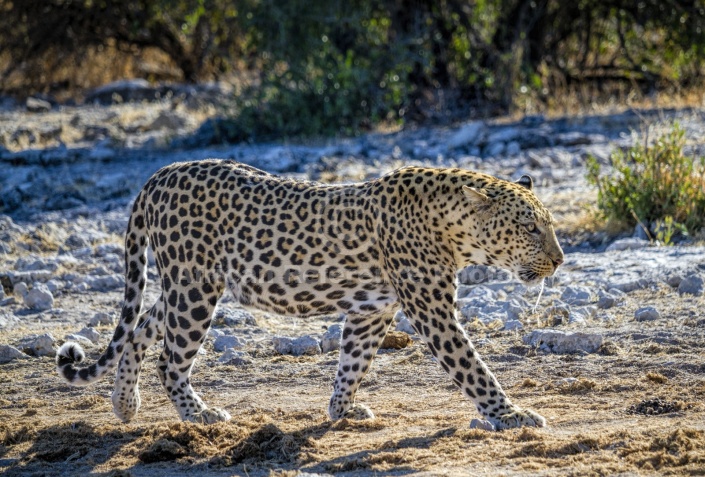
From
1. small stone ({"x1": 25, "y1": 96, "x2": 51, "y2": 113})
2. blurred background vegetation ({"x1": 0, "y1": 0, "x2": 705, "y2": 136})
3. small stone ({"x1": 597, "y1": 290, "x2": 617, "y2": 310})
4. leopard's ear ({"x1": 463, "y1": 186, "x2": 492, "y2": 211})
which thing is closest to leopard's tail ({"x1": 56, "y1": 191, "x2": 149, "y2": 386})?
leopard's ear ({"x1": 463, "y1": 186, "x2": 492, "y2": 211})

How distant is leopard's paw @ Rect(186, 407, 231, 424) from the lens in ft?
21.7

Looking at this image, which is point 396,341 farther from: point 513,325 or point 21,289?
point 21,289

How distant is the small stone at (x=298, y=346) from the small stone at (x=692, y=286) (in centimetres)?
314

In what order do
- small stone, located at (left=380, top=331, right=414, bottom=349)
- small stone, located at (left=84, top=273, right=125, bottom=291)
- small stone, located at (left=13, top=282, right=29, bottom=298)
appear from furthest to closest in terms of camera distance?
small stone, located at (left=84, top=273, right=125, bottom=291) < small stone, located at (left=13, top=282, right=29, bottom=298) < small stone, located at (left=380, top=331, right=414, bottom=349)

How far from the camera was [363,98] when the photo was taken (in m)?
16.8

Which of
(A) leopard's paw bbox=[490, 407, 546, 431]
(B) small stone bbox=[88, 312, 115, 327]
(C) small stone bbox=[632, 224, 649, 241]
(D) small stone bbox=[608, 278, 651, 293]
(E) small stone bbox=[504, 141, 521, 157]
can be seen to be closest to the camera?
(A) leopard's paw bbox=[490, 407, 546, 431]

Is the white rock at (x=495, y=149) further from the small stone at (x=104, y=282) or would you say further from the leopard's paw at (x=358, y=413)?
the leopard's paw at (x=358, y=413)

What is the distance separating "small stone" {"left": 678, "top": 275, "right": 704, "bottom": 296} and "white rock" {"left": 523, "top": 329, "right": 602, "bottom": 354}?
1.36m

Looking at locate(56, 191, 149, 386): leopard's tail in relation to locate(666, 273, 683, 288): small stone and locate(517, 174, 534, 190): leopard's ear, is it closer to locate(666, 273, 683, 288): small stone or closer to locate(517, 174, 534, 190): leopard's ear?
locate(517, 174, 534, 190): leopard's ear

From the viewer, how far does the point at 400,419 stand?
661cm

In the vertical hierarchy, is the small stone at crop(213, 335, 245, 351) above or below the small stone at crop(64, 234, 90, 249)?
below

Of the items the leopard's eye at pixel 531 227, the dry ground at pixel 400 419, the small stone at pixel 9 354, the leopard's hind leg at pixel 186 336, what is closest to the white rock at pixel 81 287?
the small stone at pixel 9 354

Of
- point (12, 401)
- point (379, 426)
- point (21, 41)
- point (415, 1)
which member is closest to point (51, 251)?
point (12, 401)

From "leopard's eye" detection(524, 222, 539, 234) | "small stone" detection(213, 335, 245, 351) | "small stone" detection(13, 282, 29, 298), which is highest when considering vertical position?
"leopard's eye" detection(524, 222, 539, 234)
